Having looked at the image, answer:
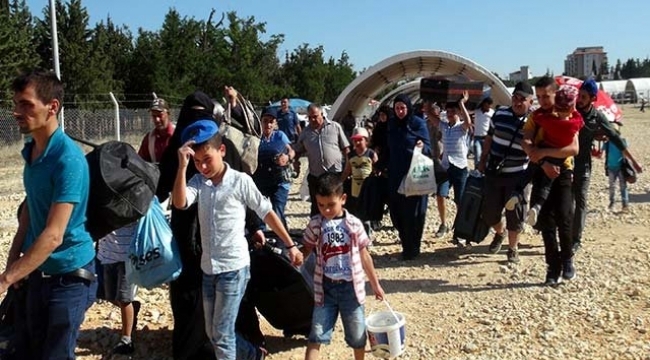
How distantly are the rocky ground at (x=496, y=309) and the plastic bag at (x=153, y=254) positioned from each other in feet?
3.62

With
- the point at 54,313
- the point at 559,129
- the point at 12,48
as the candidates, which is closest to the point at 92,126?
the point at 12,48

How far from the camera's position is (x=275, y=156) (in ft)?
25.6

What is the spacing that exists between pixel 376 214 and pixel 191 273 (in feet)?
14.5

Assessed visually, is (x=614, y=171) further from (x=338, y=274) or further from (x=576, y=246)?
(x=338, y=274)

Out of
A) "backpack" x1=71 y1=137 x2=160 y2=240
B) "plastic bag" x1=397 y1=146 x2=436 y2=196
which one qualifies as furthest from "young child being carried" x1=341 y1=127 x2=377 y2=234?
"backpack" x1=71 y1=137 x2=160 y2=240

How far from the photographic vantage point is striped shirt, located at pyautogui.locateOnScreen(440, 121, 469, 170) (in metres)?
9.18

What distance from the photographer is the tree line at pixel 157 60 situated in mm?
30328

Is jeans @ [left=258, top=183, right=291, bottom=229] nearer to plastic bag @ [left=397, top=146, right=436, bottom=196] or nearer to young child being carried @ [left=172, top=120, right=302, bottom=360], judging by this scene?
plastic bag @ [left=397, top=146, right=436, bottom=196]

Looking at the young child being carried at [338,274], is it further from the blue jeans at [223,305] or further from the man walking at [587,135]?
the man walking at [587,135]

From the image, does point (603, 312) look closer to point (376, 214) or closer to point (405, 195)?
point (405, 195)

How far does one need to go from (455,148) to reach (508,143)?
7.32 ft

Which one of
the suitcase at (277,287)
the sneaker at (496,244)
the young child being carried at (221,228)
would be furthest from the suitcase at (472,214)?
the young child being carried at (221,228)

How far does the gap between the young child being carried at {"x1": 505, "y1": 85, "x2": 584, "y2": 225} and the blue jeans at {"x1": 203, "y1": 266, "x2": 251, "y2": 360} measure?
3058 millimetres

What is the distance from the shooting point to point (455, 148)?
922cm
